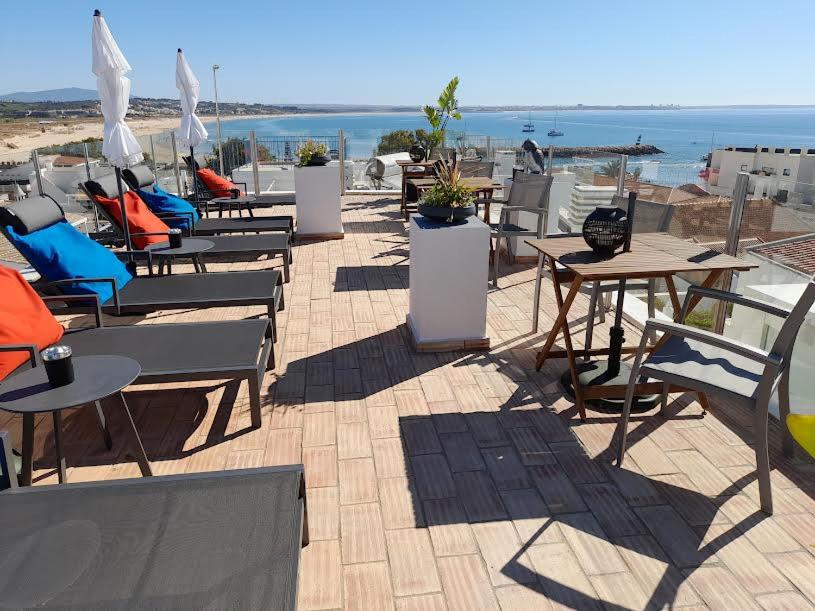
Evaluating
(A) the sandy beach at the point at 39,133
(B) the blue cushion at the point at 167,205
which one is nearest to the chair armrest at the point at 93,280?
(B) the blue cushion at the point at 167,205

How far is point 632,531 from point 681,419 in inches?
44.0

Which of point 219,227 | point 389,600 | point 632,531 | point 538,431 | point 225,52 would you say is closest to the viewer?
point 389,600

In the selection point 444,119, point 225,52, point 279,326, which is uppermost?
point 225,52

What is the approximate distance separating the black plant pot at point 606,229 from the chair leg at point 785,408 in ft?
3.46

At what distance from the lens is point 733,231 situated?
3.67 m

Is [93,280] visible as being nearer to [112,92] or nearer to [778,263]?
[112,92]

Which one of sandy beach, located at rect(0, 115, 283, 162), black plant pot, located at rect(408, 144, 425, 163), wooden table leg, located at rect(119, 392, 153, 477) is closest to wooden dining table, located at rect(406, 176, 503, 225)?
black plant pot, located at rect(408, 144, 425, 163)

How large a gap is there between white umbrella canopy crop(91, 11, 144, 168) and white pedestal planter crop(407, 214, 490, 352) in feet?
8.07

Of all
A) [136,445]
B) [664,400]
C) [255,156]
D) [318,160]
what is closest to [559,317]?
→ [664,400]

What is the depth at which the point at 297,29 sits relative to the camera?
142 feet

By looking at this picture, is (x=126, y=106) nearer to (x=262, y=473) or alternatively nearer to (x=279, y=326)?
(x=279, y=326)

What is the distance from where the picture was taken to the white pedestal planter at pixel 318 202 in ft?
25.1

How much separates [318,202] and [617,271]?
212 inches

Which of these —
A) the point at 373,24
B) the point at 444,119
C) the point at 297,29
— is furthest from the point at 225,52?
the point at 444,119
